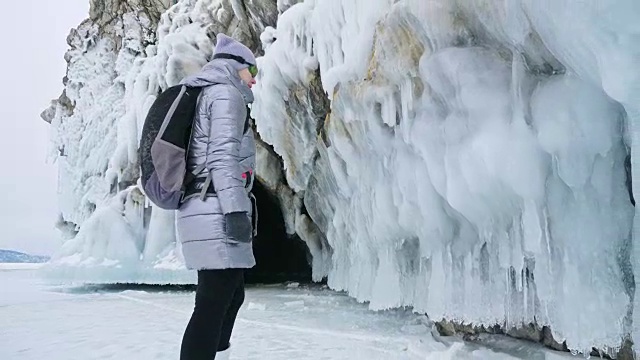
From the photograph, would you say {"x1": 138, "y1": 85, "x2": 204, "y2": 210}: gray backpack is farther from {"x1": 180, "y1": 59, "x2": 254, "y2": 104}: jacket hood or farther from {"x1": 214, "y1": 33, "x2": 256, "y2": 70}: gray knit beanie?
{"x1": 214, "y1": 33, "x2": 256, "y2": 70}: gray knit beanie

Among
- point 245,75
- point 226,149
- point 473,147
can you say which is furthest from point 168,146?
point 473,147

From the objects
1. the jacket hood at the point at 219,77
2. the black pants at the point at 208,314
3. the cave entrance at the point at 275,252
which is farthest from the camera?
the cave entrance at the point at 275,252

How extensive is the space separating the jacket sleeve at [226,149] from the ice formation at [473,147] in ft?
3.92

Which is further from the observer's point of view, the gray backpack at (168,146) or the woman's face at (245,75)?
the woman's face at (245,75)

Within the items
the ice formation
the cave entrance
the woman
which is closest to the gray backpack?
the woman

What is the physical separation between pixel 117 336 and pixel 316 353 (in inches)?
65.5

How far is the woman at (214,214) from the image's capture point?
1724 millimetres

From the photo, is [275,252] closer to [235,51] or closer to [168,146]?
[235,51]

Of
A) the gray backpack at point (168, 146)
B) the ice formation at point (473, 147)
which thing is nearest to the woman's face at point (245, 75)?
the gray backpack at point (168, 146)

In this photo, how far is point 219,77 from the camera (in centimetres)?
196

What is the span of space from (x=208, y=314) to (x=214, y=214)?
0.34 m

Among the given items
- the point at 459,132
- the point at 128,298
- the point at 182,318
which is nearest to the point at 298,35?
the point at 459,132

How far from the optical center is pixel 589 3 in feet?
5.41

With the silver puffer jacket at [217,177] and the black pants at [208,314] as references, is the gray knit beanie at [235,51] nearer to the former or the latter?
the silver puffer jacket at [217,177]
